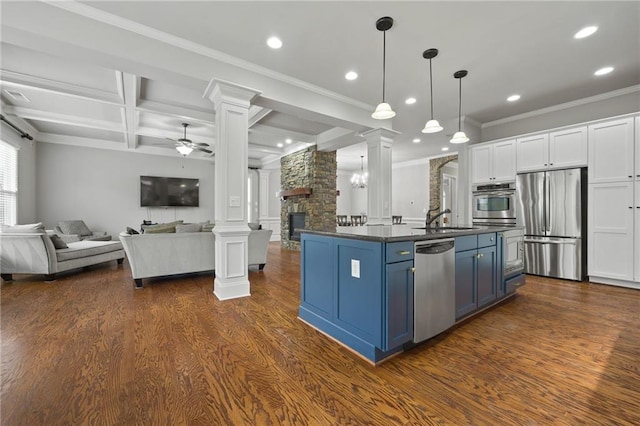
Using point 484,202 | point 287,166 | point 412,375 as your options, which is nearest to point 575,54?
point 484,202

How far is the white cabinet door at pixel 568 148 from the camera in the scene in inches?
159

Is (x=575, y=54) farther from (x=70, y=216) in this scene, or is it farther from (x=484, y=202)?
(x=70, y=216)

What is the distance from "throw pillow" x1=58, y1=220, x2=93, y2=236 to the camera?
621cm

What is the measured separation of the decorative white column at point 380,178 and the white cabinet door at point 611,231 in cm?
297

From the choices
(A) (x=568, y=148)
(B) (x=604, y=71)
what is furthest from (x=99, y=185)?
(B) (x=604, y=71)

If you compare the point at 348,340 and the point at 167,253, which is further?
the point at 167,253

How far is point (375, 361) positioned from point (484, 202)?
4.45m

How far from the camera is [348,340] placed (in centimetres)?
209

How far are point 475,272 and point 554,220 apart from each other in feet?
9.25

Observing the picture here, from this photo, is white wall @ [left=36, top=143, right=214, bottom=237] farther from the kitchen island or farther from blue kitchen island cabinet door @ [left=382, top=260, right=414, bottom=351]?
blue kitchen island cabinet door @ [left=382, top=260, right=414, bottom=351]

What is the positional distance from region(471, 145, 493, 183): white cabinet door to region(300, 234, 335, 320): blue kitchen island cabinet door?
4269 millimetres

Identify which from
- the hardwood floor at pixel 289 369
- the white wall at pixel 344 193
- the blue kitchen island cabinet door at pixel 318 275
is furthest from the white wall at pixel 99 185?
the blue kitchen island cabinet door at pixel 318 275

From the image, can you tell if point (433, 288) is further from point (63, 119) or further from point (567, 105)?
point (63, 119)

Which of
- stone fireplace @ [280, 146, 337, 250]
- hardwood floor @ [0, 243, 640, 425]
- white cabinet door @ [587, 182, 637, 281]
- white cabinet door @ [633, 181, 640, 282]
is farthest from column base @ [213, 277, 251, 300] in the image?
white cabinet door @ [633, 181, 640, 282]
